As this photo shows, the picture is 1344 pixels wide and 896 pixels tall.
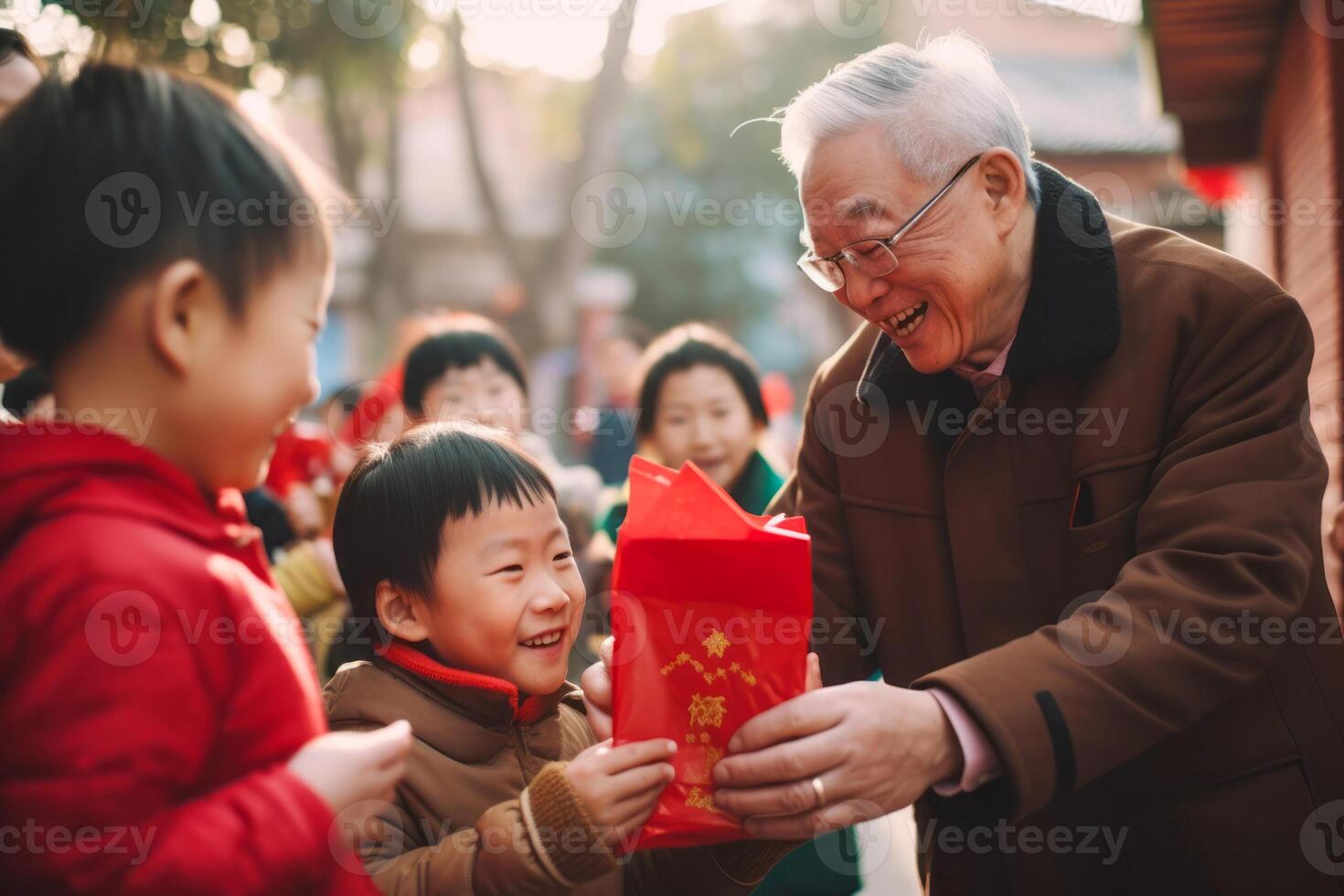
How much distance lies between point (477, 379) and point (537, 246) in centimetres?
913

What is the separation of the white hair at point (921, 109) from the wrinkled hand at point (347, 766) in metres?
1.42

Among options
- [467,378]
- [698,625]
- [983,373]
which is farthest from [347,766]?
[467,378]

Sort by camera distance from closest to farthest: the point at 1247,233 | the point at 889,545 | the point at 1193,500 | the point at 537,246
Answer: the point at 1193,500 < the point at 889,545 < the point at 1247,233 < the point at 537,246

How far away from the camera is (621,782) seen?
1.52m

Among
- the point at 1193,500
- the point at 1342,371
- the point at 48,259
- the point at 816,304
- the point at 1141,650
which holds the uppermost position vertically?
the point at 48,259

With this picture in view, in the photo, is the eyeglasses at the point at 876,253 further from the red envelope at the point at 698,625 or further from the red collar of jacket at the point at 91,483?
the red collar of jacket at the point at 91,483

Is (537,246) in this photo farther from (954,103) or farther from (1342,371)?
(954,103)

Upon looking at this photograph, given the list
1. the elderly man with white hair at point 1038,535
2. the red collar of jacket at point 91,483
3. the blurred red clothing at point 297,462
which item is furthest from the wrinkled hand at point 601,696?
the blurred red clothing at point 297,462

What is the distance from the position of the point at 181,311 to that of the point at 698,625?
0.79 metres

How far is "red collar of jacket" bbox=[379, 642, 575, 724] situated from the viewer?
182 cm

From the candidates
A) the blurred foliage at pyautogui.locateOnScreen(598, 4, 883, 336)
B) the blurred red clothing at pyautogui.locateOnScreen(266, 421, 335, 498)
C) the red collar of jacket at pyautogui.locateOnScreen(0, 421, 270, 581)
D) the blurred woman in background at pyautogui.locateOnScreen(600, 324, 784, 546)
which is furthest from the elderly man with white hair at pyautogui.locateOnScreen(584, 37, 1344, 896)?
the blurred foliage at pyautogui.locateOnScreen(598, 4, 883, 336)

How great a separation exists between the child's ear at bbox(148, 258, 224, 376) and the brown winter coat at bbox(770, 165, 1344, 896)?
3.67 ft

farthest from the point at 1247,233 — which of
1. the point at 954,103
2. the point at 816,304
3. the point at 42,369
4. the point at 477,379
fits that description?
the point at 816,304

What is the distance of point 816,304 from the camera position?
27.7 metres
